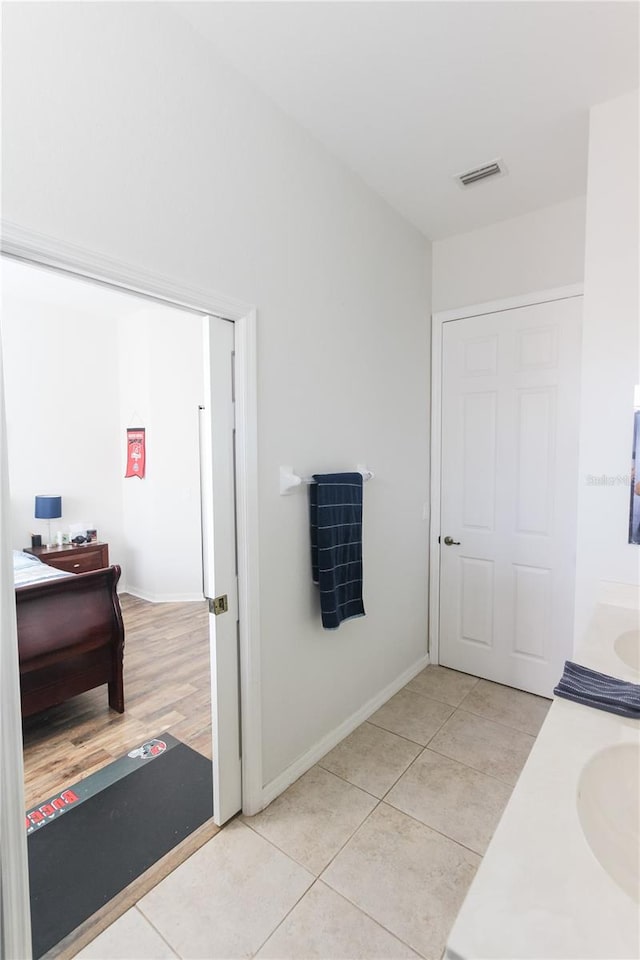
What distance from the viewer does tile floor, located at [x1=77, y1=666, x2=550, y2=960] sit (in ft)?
4.48

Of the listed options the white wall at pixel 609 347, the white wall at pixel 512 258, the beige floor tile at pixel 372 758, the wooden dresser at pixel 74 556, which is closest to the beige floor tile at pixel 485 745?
the beige floor tile at pixel 372 758

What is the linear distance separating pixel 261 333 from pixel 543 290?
1767 millimetres

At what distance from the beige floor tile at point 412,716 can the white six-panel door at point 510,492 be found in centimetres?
50

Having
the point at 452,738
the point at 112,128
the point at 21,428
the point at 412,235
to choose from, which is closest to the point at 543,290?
the point at 412,235

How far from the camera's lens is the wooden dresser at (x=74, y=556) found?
3.97 m

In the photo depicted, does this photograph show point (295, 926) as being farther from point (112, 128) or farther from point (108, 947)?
point (112, 128)

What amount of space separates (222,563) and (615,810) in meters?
1.31

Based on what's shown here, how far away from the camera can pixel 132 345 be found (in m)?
4.71

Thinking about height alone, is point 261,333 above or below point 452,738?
above

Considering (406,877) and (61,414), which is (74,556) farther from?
(406,877)

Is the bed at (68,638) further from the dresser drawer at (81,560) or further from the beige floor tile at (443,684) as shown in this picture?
the beige floor tile at (443,684)

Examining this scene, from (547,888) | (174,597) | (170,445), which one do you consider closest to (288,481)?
(547,888)

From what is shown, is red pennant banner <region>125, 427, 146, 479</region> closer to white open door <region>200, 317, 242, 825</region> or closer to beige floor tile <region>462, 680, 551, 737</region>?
white open door <region>200, 317, 242, 825</region>

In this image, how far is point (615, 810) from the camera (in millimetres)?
887
